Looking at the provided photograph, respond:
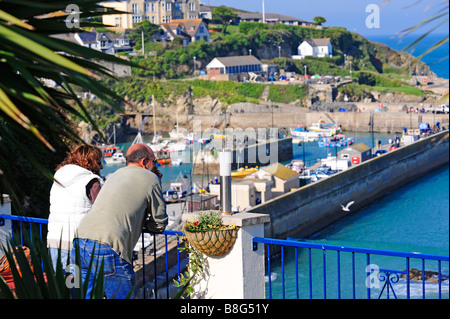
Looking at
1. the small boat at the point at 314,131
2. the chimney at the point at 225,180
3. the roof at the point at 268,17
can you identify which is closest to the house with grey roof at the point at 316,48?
the roof at the point at 268,17

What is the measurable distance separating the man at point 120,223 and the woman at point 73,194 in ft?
0.92

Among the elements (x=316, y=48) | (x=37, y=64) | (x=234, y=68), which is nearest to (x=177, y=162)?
(x=234, y=68)

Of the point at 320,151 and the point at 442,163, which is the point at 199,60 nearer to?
the point at 320,151

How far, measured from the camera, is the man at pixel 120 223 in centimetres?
343

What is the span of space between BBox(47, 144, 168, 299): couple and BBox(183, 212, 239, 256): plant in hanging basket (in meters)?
0.74

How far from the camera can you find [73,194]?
12.7ft

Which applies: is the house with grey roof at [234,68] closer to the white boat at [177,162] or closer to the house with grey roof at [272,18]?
the house with grey roof at [272,18]

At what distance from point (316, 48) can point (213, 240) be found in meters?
107

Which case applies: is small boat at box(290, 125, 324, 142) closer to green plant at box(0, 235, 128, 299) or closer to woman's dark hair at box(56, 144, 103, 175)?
woman's dark hair at box(56, 144, 103, 175)

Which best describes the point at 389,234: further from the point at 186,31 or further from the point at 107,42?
the point at 186,31

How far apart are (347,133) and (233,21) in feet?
183

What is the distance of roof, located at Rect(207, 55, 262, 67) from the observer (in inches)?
3507

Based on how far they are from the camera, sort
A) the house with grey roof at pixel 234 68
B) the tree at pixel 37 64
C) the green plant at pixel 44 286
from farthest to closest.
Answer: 1. the house with grey roof at pixel 234 68
2. the green plant at pixel 44 286
3. the tree at pixel 37 64

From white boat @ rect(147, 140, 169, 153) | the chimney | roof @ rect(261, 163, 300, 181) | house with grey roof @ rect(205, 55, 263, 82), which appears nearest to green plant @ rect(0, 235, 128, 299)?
the chimney
